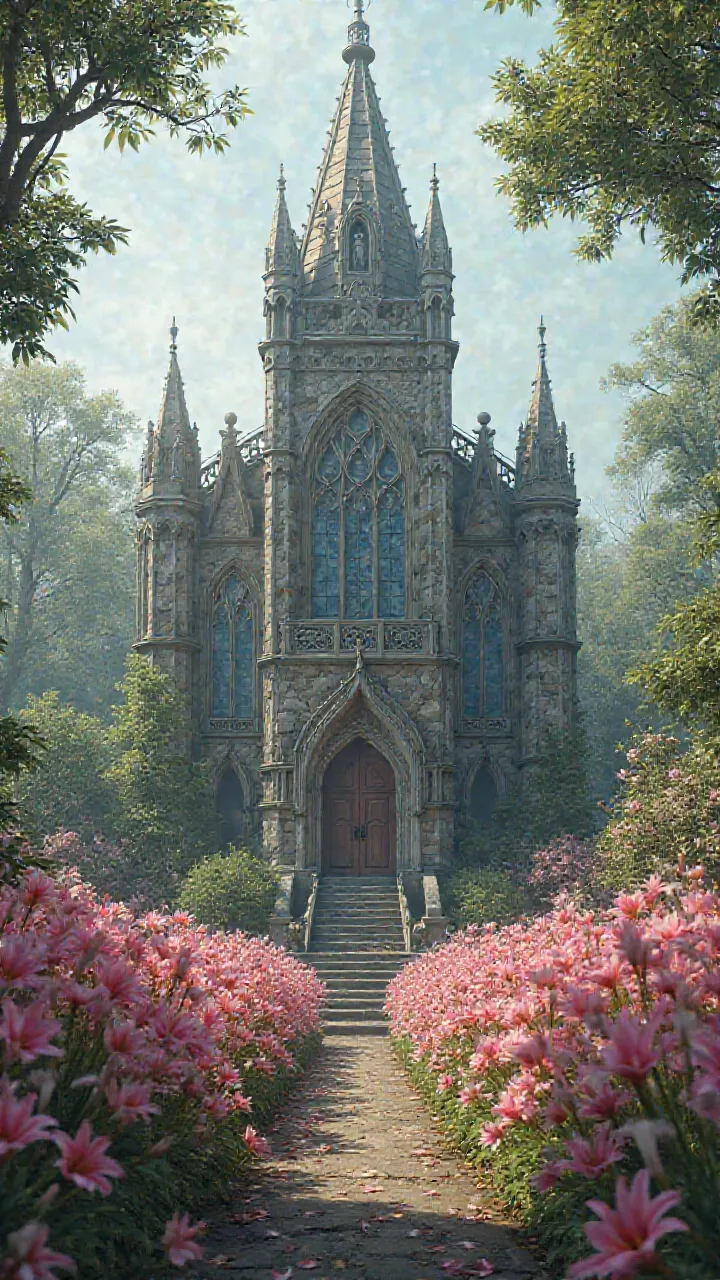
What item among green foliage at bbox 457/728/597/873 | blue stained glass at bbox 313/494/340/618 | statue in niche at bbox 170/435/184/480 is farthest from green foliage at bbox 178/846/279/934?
statue in niche at bbox 170/435/184/480

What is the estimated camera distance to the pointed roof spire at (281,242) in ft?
99.1

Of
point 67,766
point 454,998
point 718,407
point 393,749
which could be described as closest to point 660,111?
point 454,998

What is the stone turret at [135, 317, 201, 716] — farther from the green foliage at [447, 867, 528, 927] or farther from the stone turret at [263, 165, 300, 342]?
the green foliage at [447, 867, 528, 927]

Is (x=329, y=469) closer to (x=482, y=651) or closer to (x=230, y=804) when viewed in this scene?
(x=482, y=651)

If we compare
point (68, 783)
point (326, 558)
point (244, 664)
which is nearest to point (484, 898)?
point (326, 558)

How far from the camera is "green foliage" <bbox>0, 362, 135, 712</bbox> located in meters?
44.2

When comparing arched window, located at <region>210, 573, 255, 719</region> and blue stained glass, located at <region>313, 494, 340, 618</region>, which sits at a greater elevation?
blue stained glass, located at <region>313, 494, 340, 618</region>

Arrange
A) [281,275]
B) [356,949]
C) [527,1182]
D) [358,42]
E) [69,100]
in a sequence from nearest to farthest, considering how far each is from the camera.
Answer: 1. [527,1182]
2. [69,100]
3. [356,949]
4. [281,275]
5. [358,42]

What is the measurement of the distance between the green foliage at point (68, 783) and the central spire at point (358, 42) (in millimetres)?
20546

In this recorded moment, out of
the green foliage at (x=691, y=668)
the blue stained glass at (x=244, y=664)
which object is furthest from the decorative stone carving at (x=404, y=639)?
the green foliage at (x=691, y=668)

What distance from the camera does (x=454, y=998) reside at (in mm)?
9586

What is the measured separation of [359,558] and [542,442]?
19.4ft

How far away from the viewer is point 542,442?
31469 millimetres

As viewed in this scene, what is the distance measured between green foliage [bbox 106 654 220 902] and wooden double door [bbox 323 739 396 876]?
286cm
